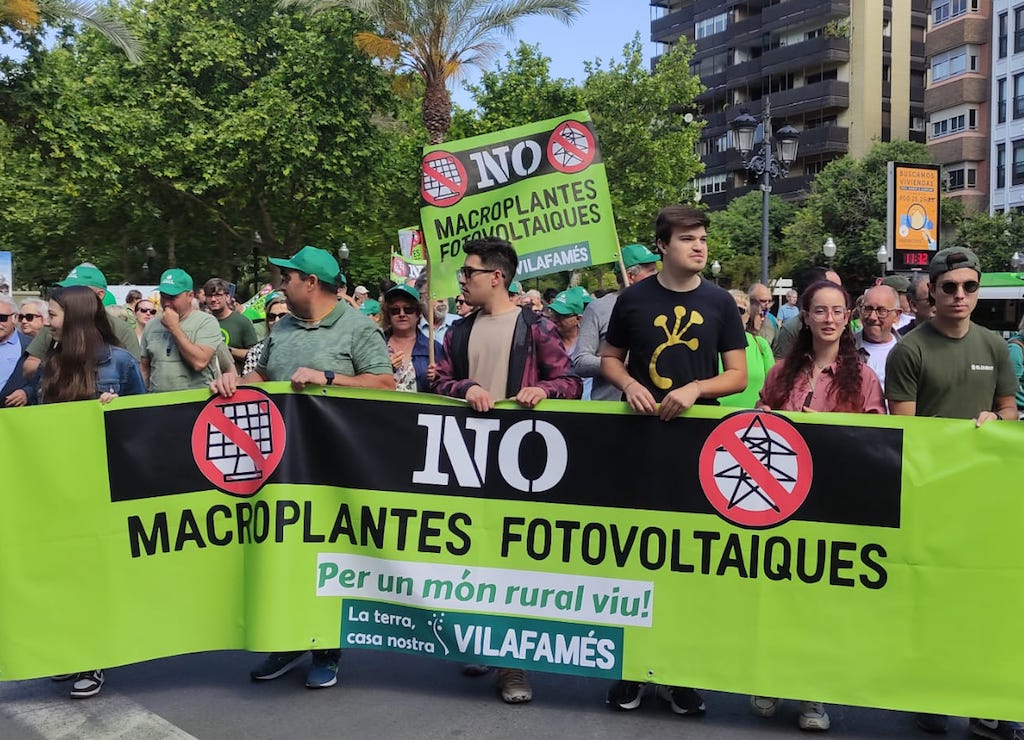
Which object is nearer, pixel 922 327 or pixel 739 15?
pixel 922 327

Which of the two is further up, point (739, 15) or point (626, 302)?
point (739, 15)

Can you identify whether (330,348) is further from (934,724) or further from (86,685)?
(934,724)

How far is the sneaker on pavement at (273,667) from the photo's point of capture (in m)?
4.67

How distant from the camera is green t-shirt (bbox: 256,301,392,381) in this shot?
480 centimetres

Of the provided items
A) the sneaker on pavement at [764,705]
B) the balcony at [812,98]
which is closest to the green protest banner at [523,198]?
the sneaker on pavement at [764,705]

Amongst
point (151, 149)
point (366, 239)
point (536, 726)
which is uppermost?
point (151, 149)

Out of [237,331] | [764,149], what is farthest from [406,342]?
[764,149]

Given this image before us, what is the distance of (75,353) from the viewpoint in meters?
4.79

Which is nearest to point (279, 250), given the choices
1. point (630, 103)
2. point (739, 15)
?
point (630, 103)

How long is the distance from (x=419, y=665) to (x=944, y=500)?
239 cm

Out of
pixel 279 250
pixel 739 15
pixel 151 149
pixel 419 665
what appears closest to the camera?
pixel 419 665

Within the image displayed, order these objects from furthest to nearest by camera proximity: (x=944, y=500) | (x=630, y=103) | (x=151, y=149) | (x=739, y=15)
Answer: (x=739, y=15), (x=630, y=103), (x=151, y=149), (x=944, y=500)

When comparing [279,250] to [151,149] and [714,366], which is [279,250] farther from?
[714,366]

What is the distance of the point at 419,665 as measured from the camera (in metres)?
4.87
